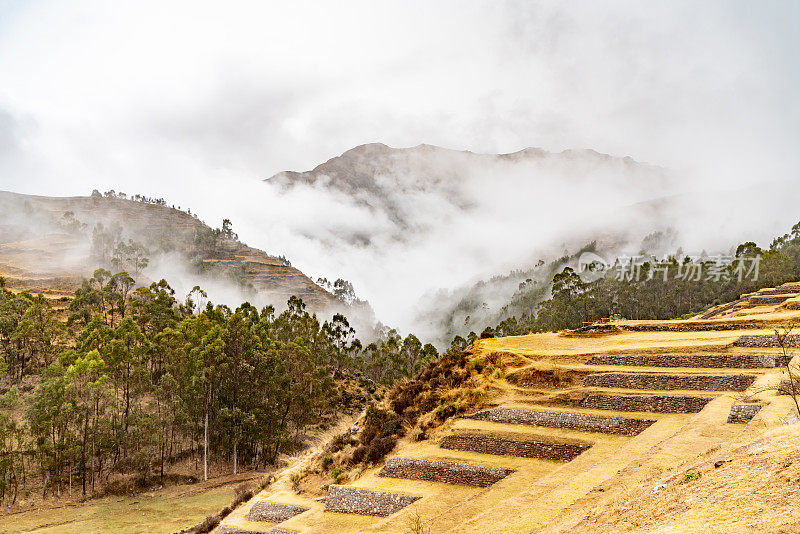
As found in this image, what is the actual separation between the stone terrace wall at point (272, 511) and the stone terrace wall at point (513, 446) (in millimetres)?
7592

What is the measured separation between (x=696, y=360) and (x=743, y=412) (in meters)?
9.19

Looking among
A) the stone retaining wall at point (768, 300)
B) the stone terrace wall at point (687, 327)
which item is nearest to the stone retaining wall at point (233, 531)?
the stone terrace wall at point (687, 327)

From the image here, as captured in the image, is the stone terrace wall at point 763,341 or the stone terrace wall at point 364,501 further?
the stone terrace wall at point 763,341

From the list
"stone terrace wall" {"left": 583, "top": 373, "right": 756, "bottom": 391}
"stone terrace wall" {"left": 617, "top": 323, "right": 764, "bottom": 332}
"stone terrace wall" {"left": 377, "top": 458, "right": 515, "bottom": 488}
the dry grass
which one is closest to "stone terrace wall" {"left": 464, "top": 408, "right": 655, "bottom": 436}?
"stone terrace wall" {"left": 583, "top": 373, "right": 756, "bottom": 391}

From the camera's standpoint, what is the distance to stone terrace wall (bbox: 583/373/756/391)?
22297 millimetres

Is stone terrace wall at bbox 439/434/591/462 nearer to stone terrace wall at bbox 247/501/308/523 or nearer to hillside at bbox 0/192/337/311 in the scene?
stone terrace wall at bbox 247/501/308/523

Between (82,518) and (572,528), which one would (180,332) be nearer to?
(82,518)

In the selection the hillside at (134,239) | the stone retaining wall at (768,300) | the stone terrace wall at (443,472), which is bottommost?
the stone terrace wall at (443,472)

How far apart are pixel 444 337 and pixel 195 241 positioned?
281 feet

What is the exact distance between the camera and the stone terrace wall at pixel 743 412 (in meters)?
16.6

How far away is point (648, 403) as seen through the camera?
2222cm

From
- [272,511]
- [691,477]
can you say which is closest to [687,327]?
[691,477]

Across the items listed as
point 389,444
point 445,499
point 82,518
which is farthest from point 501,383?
point 82,518

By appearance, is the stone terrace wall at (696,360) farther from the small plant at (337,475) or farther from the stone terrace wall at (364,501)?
the small plant at (337,475)
